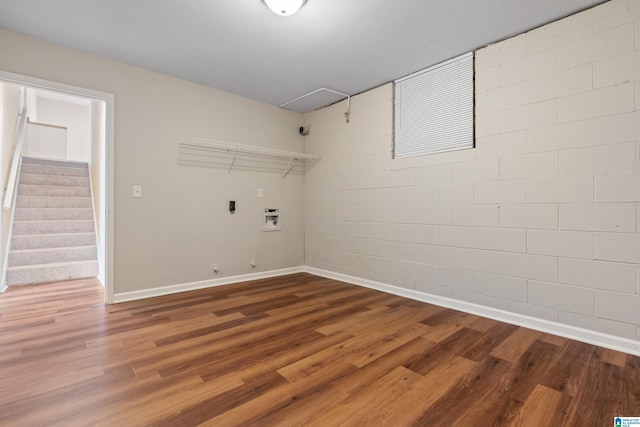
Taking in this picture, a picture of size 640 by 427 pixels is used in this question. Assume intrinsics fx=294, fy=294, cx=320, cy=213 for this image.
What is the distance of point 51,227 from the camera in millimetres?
4383

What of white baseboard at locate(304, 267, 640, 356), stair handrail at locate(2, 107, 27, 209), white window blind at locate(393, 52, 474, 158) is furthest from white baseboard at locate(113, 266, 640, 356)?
stair handrail at locate(2, 107, 27, 209)

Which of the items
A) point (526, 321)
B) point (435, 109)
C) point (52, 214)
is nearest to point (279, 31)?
point (435, 109)

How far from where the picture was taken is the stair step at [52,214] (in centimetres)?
435

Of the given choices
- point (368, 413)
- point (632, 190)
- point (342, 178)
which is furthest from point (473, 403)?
point (342, 178)

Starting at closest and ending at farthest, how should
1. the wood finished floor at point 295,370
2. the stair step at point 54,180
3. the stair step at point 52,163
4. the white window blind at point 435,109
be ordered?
the wood finished floor at point 295,370, the white window blind at point 435,109, the stair step at point 54,180, the stair step at point 52,163

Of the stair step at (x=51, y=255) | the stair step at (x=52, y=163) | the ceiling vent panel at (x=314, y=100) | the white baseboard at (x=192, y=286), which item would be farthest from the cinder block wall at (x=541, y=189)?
the stair step at (x=52, y=163)

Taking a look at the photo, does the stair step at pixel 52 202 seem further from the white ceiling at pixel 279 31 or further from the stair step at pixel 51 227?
the white ceiling at pixel 279 31

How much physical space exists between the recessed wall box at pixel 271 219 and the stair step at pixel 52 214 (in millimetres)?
3046

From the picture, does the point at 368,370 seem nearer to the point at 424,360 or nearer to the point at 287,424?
the point at 424,360

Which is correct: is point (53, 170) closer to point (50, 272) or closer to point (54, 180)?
point (54, 180)

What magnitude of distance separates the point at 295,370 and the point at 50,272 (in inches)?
156

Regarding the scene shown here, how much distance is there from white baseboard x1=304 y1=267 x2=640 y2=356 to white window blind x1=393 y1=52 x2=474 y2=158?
153cm

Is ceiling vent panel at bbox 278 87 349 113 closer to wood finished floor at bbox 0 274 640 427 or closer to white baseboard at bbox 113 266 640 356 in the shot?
white baseboard at bbox 113 266 640 356

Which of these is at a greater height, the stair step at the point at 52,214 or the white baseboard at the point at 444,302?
the stair step at the point at 52,214
